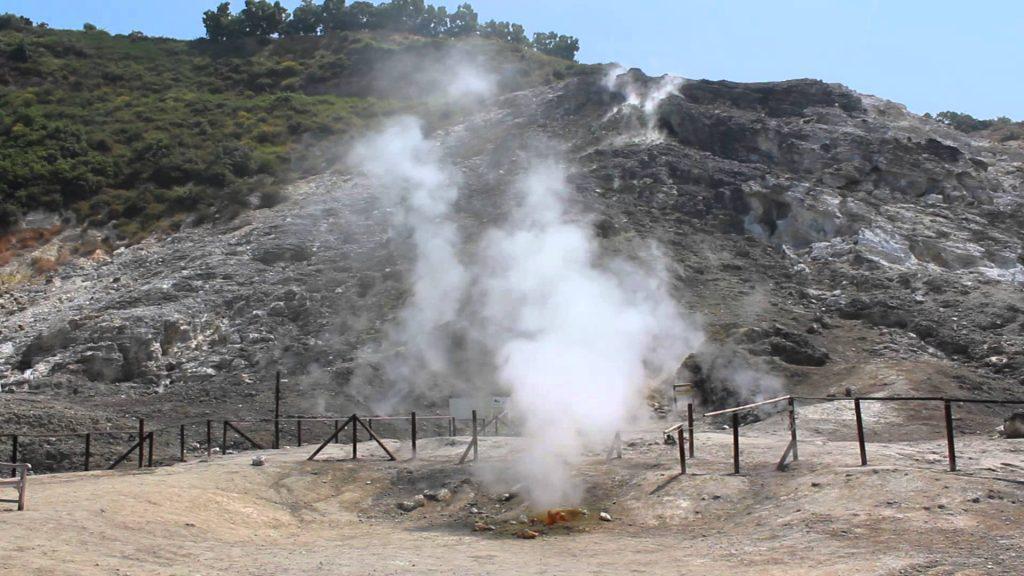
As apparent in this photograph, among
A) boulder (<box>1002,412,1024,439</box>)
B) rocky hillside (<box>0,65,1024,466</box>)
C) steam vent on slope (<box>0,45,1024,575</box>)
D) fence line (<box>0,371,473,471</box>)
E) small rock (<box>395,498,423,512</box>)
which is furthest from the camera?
rocky hillside (<box>0,65,1024,466</box>)

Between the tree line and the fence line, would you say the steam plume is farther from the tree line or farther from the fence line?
the tree line

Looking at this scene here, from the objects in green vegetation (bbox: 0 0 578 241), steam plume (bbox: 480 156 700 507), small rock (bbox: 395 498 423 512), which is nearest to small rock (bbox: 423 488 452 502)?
small rock (bbox: 395 498 423 512)

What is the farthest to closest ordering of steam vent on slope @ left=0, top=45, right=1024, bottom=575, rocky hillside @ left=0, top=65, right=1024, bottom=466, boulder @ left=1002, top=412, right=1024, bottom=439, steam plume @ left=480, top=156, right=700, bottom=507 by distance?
rocky hillside @ left=0, top=65, right=1024, bottom=466
boulder @ left=1002, top=412, right=1024, bottom=439
steam plume @ left=480, top=156, right=700, bottom=507
steam vent on slope @ left=0, top=45, right=1024, bottom=575

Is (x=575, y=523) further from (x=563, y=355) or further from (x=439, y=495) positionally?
(x=563, y=355)

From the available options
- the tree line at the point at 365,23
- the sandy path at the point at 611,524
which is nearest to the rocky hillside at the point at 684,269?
the sandy path at the point at 611,524

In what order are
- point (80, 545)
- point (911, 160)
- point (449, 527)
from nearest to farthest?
point (80, 545) < point (449, 527) < point (911, 160)

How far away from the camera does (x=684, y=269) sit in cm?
3144

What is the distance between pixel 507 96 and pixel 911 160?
23.7 meters

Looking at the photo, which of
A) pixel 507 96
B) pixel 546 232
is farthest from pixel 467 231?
pixel 507 96

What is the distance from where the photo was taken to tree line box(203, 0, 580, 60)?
82.2 meters

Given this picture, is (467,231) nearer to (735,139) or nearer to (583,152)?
(583,152)

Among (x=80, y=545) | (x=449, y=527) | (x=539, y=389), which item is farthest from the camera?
(x=539, y=389)

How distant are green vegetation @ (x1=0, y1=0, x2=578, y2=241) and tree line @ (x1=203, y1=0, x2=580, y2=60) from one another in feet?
0.85

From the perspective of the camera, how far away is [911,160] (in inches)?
1497
